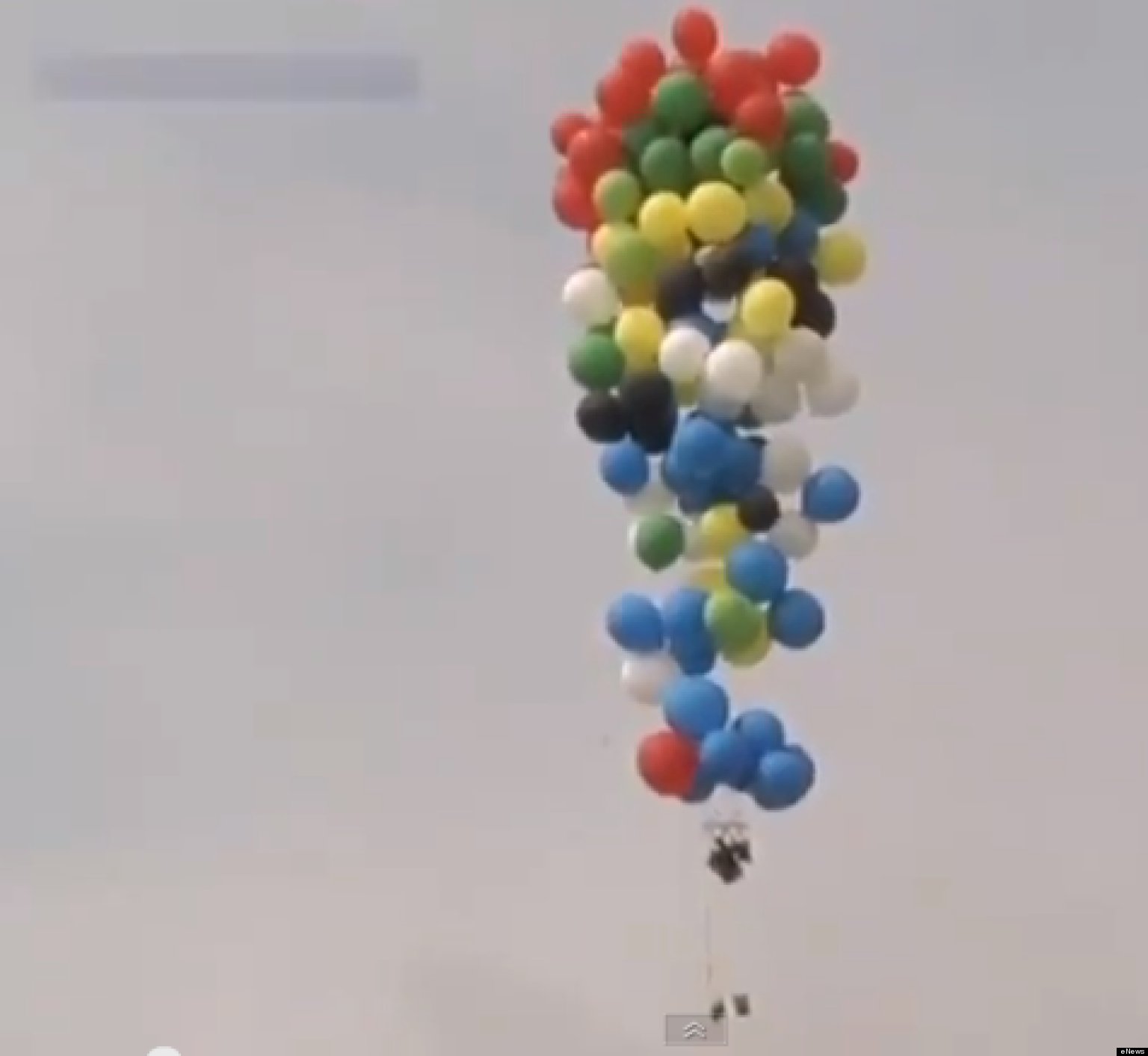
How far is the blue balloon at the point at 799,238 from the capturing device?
1.85 metres

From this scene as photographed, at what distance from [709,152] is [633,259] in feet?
0.38

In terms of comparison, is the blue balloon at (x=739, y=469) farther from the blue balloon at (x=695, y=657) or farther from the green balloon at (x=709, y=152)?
the green balloon at (x=709, y=152)

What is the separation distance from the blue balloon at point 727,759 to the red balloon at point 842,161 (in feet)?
1.75

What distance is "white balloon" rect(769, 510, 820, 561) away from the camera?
6.06 feet

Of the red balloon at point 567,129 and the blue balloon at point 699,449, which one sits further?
the red balloon at point 567,129

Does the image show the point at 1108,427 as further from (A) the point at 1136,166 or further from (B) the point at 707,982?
(B) the point at 707,982

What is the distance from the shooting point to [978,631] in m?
2.40

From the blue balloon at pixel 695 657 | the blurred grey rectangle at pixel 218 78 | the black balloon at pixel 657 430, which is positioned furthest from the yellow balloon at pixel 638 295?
the blurred grey rectangle at pixel 218 78

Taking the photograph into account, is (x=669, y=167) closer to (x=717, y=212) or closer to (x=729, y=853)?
(x=717, y=212)

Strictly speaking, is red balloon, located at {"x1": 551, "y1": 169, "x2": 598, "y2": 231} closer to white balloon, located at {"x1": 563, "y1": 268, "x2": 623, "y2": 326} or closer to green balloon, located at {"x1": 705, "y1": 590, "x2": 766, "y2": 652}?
white balloon, located at {"x1": 563, "y1": 268, "x2": 623, "y2": 326}

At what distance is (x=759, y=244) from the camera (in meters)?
1.81

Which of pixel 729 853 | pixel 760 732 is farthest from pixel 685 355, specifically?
pixel 729 853

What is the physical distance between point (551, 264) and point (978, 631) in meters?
0.68

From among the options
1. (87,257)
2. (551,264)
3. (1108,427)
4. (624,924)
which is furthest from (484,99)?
(624,924)
